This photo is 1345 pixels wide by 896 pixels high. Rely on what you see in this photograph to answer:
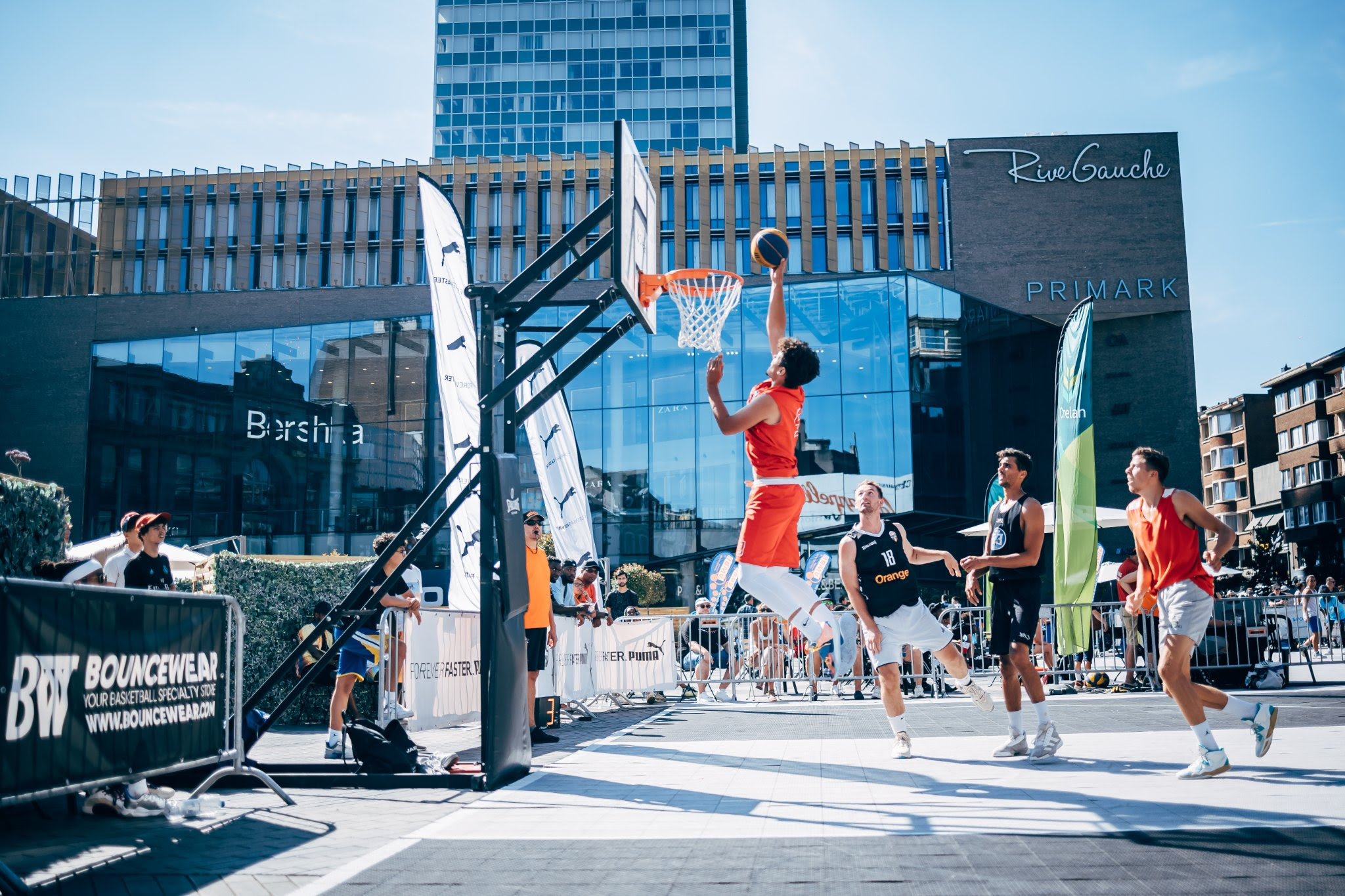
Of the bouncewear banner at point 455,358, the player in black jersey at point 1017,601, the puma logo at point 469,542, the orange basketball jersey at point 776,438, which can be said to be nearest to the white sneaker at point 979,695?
the player in black jersey at point 1017,601

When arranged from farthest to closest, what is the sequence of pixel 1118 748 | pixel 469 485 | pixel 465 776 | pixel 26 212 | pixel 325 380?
pixel 26 212 < pixel 325 380 < pixel 1118 748 < pixel 469 485 < pixel 465 776

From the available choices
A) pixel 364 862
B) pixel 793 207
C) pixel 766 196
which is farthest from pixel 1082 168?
pixel 364 862

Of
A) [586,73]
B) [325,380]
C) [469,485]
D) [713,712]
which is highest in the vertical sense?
[586,73]

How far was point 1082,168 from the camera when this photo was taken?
46656 millimetres

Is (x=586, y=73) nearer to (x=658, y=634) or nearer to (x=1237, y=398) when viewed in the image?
(x=1237, y=398)

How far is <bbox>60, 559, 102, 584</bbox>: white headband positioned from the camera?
7.53 m

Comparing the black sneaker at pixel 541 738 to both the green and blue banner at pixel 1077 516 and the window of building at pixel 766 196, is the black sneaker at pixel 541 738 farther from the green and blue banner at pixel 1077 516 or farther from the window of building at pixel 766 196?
the window of building at pixel 766 196

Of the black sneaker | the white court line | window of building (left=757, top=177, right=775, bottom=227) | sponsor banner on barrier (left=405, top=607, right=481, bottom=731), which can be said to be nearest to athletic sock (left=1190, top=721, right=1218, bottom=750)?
the white court line

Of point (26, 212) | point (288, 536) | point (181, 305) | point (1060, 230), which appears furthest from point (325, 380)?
point (1060, 230)

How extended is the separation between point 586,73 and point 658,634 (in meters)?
92.9

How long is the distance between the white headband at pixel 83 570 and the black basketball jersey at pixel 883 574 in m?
5.45

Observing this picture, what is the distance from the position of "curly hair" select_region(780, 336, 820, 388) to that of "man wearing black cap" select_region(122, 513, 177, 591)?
4331mm

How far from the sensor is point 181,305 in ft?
170

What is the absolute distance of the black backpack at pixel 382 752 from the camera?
7141mm
